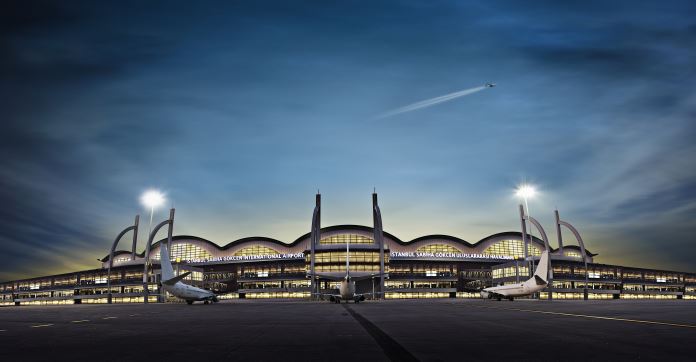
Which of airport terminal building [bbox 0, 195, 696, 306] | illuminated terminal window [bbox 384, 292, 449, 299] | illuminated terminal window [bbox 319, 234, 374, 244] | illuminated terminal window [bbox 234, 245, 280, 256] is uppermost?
illuminated terminal window [bbox 319, 234, 374, 244]

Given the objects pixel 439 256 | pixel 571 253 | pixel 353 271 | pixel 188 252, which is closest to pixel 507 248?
pixel 439 256

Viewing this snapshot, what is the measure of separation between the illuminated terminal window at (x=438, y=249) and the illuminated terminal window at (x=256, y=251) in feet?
173

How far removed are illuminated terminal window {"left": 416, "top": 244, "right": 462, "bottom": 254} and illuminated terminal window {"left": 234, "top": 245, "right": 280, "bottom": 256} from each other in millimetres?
52814

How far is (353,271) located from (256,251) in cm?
4622

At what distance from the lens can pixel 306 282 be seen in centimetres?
14325

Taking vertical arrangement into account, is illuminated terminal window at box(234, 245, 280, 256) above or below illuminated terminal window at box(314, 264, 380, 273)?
above

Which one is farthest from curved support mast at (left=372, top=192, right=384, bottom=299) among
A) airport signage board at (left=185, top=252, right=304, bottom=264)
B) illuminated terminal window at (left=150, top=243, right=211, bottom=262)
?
illuminated terminal window at (left=150, top=243, right=211, bottom=262)

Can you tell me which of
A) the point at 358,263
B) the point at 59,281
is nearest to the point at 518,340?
the point at 358,263

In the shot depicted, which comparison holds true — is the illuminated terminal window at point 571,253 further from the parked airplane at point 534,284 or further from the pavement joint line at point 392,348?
the pavement joint line at point 392,348

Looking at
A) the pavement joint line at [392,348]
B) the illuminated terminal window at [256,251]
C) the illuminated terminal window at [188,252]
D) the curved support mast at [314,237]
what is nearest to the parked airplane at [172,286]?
the pavement joint line at [392,348]

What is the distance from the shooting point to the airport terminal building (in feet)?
457

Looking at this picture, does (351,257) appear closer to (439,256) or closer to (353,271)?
(353,271)

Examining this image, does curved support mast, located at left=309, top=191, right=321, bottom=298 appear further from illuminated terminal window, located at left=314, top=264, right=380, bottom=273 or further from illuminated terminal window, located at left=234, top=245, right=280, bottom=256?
illuminated terminal window, located at left=234, top=245, right=280, bottom=256

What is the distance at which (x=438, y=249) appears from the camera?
541 ft
